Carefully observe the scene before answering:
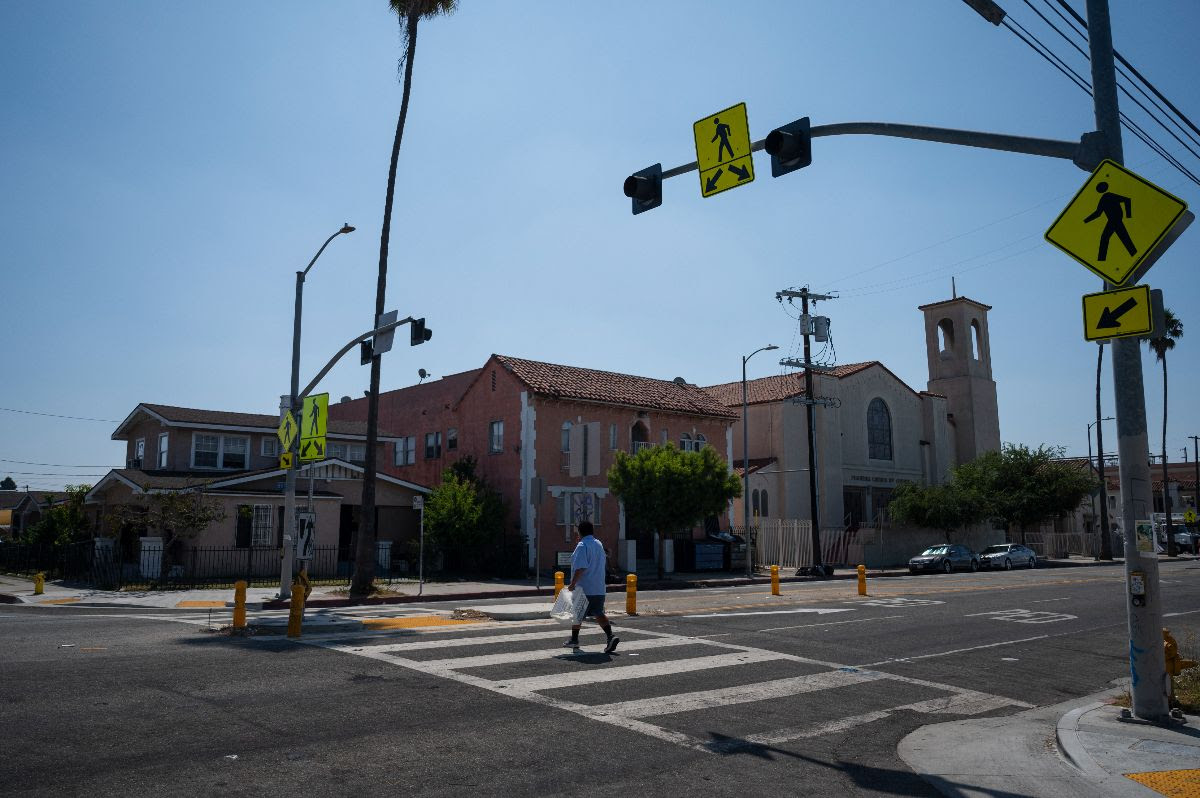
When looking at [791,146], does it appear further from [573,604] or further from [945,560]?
[945,560]

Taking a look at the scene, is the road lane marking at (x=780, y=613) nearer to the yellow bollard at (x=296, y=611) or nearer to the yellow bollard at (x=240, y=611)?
the yellow bollard at (x=296, y=611)

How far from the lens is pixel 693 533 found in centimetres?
3838

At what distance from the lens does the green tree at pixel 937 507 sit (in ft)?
159

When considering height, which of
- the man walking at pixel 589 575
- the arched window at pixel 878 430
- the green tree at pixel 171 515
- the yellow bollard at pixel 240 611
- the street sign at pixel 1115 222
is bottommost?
the yellow bollard at pixel 240 611

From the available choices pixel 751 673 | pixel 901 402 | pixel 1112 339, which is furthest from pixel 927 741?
pixel 901 402

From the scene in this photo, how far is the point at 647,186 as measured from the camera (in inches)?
446

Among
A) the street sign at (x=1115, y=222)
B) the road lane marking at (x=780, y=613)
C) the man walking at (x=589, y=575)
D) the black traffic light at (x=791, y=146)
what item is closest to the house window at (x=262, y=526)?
the road lane marking at (x=780, y=613)

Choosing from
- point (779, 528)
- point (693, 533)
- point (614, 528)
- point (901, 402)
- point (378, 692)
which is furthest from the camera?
point (901, 402)

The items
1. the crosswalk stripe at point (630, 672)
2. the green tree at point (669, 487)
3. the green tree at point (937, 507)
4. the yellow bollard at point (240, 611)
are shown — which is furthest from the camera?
the green tree at point (937, 507)

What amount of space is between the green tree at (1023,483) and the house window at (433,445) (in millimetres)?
30926

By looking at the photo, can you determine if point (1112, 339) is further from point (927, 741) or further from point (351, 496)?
point (351, 496)

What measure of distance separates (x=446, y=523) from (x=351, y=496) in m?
4.82

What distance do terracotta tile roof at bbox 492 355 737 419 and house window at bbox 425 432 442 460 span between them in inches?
252

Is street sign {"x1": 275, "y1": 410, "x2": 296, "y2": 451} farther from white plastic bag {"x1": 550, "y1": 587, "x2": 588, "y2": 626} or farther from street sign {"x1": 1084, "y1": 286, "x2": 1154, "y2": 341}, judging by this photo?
street sign {"x1": 1084, "y1": 286, "x2": 1154, "y2": 341}
